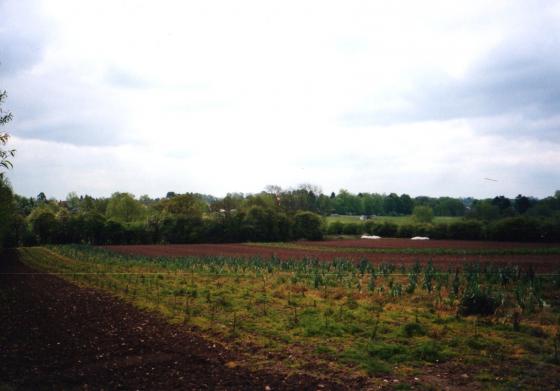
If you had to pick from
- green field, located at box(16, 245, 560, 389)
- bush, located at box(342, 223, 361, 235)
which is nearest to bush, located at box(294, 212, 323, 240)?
bush, located at box(342, 223, 361, 235)

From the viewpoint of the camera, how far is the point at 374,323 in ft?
42.5

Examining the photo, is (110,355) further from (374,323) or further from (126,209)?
(126,209)

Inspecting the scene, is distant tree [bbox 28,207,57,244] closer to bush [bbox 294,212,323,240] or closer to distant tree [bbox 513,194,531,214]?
bush [bbox 294,212,323,240]

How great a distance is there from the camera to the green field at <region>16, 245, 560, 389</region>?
946 cm

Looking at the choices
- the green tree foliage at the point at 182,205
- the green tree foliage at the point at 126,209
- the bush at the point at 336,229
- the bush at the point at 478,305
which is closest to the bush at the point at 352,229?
the bush at the point at 336,229

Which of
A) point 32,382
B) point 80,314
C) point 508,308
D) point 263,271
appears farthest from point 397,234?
point 32,382

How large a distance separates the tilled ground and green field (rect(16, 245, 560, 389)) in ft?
2.43

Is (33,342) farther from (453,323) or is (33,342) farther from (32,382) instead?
(453,323)

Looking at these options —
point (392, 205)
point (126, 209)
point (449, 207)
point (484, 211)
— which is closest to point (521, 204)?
point (484, 211)

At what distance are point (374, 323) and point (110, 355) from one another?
748 cm

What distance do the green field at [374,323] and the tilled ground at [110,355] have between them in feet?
2.43

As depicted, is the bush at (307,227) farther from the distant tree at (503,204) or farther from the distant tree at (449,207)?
the distant tree at (503,204)

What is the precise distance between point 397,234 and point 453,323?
6178cm

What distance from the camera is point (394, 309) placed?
15102mm
